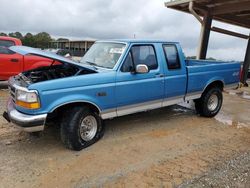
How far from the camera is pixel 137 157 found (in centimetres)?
448

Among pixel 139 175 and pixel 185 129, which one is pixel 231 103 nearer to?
pixel 185 129

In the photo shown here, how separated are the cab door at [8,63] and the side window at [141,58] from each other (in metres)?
5.78

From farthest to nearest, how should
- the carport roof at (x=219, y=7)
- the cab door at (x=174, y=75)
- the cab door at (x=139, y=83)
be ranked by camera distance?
the carport roof at (x=219, y=7)
the cab door at (x=174, y=75)
the cab door at (x=139, y=83)

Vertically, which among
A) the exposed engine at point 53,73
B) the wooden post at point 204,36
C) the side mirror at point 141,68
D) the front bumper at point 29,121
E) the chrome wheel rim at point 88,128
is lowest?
the chrome wheel rim at point 88,128

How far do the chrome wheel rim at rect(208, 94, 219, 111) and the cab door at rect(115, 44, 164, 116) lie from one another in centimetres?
194

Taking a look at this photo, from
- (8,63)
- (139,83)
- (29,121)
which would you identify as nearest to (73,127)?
(29,121)

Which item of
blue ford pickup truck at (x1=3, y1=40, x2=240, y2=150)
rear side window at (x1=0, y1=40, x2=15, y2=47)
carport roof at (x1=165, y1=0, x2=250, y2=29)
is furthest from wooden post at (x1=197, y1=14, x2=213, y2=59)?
rear side window at (x1=0, y1=40, x2=15, y2=47)

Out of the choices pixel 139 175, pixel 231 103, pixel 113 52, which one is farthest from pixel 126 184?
pixel 231 103

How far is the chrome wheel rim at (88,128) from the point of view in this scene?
15.4 feet

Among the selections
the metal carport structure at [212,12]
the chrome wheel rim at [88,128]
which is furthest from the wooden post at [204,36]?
the chrome wheel rim at [88,128]

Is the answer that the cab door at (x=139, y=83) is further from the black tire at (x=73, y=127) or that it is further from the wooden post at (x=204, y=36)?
Result: the wooden post at (x=204, y=36)

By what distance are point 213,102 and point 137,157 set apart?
11.9 ft

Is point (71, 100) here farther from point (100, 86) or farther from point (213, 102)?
point (213, 102)

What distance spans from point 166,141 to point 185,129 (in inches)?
39.4
